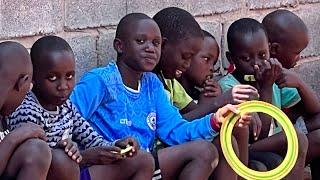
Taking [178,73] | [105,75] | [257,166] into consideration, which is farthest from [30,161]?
[257,166]

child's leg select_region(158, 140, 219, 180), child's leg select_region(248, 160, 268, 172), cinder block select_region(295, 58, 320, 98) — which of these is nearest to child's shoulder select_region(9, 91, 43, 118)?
child's leg select_region(158, 140, 219, 180)

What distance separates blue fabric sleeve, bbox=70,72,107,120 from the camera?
14.6ft

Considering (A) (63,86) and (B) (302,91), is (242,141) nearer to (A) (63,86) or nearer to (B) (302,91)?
(B) (302,91)

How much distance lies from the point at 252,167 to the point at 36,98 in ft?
4.24

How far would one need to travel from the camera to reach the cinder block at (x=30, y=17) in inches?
177

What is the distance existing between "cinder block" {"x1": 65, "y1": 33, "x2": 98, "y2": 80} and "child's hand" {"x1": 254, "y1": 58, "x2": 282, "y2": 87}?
87 centimetres

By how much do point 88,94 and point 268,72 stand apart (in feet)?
3.49

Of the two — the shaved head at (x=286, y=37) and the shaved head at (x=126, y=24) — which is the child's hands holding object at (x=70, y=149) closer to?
the shaved head at (x=126, y=24)

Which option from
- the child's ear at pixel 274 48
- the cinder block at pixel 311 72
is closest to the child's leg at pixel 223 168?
the child's ear at pixel 274 48

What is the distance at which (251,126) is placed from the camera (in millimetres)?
4836

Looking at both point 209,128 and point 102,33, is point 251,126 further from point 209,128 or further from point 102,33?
point 102,33

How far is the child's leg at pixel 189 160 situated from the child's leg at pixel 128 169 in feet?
0.78

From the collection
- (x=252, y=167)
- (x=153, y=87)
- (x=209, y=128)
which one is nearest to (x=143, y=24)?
(x=153, y=87)

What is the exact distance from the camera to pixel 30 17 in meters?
4.60
